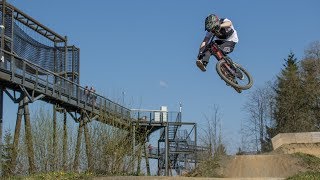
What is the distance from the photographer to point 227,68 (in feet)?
46.6

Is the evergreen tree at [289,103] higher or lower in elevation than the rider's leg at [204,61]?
higher

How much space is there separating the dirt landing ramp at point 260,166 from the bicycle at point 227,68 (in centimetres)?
1873

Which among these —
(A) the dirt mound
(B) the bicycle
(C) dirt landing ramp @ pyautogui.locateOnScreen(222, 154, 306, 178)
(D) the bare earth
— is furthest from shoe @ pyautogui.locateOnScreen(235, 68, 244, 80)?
(A) the dirt mound

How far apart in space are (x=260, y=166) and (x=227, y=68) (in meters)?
21.0

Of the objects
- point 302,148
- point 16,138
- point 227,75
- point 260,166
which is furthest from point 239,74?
point 302,148

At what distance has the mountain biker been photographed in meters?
13.4

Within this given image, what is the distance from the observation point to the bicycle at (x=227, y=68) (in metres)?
13.9

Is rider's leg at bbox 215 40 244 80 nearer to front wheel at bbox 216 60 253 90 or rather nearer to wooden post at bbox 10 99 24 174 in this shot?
front wheel at bbox 216 60 253 90

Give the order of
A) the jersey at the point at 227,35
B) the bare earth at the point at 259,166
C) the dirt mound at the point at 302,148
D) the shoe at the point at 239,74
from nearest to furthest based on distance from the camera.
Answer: the jersey at the point at 227,35
the shoe at the point at 239,74
the bare earth at the point at 259,166
the dirt mound at the point at 302,148

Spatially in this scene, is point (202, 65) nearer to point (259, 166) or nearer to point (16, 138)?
point (16, 138)

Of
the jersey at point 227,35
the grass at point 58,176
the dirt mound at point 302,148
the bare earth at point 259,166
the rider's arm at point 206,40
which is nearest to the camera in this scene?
the jersey at point 227,35

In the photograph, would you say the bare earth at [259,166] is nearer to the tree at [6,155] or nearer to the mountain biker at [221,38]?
the tree at [6,155]

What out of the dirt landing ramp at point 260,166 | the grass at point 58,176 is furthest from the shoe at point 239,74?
the dirt landing ramp at point 260,166

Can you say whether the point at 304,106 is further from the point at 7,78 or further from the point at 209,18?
the point at 209,18
